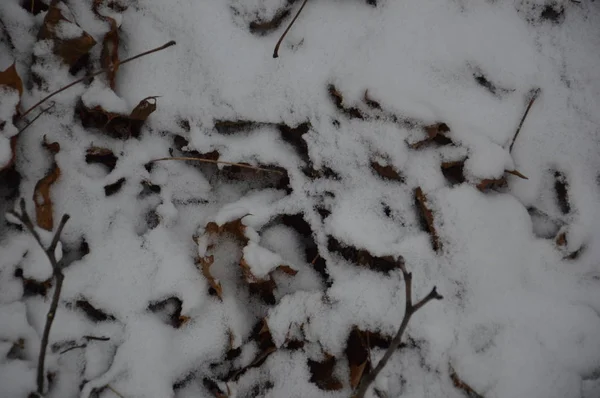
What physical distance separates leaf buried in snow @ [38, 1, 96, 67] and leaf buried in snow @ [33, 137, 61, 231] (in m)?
0.41

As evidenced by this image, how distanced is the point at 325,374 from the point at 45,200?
42.1 inches

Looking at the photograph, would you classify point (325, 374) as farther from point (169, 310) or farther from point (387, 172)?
point (387, 172)

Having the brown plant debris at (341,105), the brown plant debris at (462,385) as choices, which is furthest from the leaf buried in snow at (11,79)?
the brown plant debris at (462,385)

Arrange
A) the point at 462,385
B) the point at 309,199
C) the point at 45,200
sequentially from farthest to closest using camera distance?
the point at 309,199, the point at 45,200, the point at 462,385

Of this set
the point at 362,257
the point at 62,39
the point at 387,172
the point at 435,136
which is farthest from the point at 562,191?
the point at 62,39

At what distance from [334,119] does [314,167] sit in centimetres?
20

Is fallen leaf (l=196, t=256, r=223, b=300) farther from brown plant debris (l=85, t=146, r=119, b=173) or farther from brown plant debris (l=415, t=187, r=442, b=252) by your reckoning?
brown plant debris (l=415, t=187, r=442, b=252)

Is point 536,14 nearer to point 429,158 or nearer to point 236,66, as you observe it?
point 429,158

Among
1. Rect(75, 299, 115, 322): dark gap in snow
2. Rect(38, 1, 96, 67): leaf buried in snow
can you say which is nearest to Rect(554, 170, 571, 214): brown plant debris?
Rect(75, 299, 115, 322): dark gap in snow

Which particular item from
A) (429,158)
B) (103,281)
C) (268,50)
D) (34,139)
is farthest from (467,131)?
(34,139)

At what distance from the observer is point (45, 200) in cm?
132

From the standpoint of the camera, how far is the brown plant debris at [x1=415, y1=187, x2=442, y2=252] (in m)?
1.34

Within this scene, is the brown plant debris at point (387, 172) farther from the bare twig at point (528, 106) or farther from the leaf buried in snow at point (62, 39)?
the leaf buried in snow at point (62, 39)

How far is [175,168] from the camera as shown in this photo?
1.48 metres
